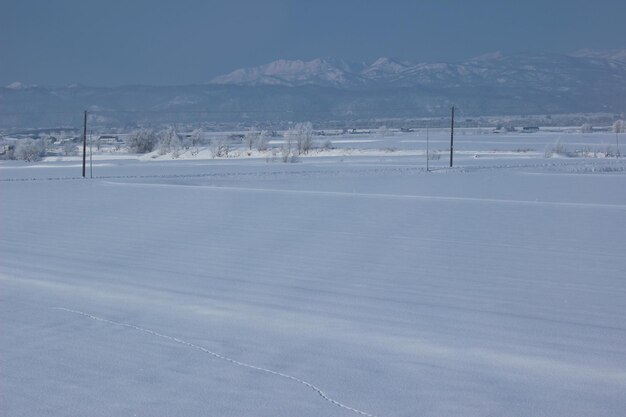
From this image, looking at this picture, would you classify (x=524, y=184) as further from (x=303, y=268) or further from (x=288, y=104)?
(x=288, y=104)

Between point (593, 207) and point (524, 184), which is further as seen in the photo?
point (524, 184)

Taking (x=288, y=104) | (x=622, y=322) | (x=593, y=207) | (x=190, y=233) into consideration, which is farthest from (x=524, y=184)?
(x=288, y=104)

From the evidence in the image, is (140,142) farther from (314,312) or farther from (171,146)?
(314,312)

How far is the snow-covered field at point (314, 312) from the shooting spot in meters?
5.23

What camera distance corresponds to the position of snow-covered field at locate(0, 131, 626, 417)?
5230 millimetres

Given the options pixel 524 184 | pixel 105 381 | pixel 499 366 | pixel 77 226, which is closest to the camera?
pixel 105 381

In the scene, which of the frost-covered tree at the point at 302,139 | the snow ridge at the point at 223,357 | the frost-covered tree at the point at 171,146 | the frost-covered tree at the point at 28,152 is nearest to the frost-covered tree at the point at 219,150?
the frost-covered tree at the point at 171,146

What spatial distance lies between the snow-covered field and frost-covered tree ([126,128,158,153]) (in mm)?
42931

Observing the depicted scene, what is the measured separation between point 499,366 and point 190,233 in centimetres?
769

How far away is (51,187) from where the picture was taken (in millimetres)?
23922

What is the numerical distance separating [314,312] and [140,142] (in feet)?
174

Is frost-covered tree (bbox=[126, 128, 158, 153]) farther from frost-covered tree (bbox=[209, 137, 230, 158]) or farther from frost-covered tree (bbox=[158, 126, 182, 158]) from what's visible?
frost-covered tree (bbox=[209, 137, 230, 158])

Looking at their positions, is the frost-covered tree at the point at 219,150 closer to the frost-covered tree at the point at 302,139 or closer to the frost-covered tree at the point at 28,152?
the frost-covered tree at the point at 302,139

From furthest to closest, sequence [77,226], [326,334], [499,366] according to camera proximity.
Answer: [77,226] < [326,334] < [499,366]
